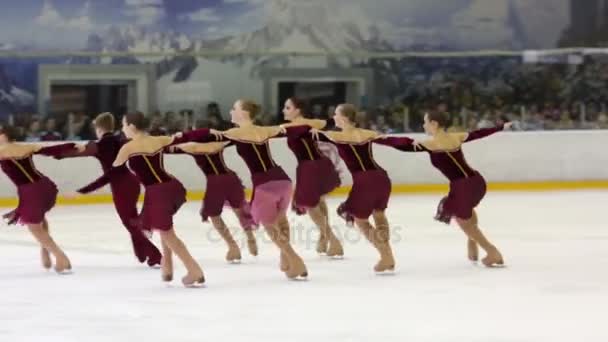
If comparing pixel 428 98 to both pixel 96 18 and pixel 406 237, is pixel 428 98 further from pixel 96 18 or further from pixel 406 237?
pixel 406 237

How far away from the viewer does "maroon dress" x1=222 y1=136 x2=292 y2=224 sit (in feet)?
25.5

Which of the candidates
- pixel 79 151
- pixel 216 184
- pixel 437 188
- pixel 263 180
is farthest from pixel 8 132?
pixel 437 188

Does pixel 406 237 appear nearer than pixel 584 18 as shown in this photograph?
Yes

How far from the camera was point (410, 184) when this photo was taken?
14.5 metres

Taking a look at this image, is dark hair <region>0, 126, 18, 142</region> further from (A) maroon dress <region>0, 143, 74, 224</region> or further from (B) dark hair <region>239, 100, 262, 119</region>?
(B) dark hair <region>239, 100, 262, 119</region>

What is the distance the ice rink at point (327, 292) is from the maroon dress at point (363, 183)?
448mm

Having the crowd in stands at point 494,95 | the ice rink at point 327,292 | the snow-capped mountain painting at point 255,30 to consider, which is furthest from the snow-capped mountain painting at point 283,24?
the ice rink at point 327,292

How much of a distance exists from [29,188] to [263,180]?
1595 mm

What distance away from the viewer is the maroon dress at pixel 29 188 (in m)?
8.12

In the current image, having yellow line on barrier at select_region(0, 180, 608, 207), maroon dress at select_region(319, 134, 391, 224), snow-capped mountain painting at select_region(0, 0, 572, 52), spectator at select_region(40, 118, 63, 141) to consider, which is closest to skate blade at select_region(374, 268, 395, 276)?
maroon dress at select_region(319, 134, 391, 224)

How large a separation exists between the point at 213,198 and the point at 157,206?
4.30ft

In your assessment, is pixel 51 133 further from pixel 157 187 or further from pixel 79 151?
pixel 157 187

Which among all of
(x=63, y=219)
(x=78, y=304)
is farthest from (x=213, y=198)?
(x=63, y=219)

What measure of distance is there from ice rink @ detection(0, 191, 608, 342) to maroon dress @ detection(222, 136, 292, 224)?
498mm
